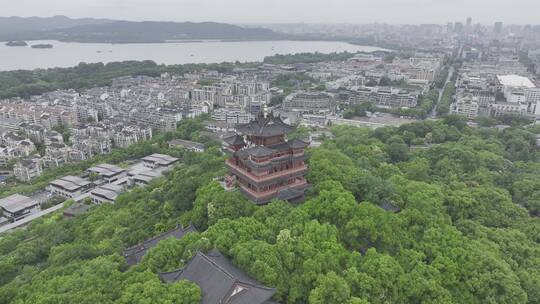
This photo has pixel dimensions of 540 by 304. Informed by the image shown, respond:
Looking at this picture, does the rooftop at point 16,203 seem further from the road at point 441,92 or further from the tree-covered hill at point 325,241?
the road at point 441,92

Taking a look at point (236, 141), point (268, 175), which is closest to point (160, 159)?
point (236, 141)

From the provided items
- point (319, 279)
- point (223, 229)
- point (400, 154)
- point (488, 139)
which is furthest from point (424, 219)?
point (488, 139)

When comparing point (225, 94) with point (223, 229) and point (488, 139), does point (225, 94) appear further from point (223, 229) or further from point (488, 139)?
point (223, 229)

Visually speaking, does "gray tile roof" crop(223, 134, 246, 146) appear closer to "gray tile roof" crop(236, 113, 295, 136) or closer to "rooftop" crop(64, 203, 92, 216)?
"gray tile roof" crop(236, 113, 295, 136)

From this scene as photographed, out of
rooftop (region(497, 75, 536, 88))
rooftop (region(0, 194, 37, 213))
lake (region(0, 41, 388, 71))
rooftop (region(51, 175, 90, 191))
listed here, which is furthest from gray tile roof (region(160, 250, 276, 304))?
lake (region(0, 41, 388, 71))

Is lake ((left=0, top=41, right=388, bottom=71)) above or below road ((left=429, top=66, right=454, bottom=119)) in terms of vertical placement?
above

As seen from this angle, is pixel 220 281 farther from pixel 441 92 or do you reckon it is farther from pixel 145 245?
pixel 441 92

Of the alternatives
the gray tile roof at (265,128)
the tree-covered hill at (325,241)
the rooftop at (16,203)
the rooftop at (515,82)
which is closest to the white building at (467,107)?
the rooftop at (515,82)
